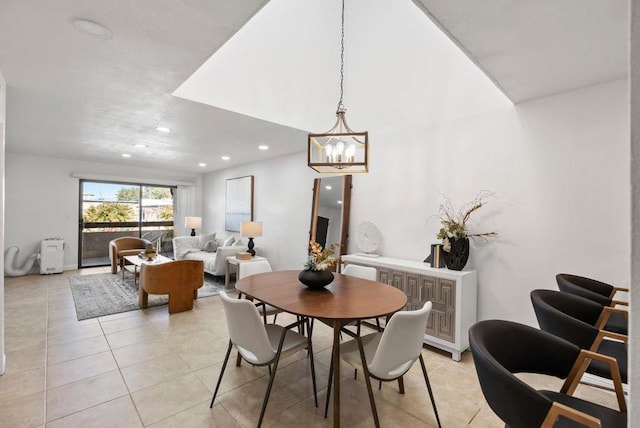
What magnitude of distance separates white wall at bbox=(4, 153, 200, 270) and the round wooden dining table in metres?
6.16

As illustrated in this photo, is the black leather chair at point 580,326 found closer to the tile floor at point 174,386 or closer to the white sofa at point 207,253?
the tile floor at point 174,386

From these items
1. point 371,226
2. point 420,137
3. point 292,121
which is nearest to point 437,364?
point 371,226

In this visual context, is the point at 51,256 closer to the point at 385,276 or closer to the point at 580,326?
the point at 385,276

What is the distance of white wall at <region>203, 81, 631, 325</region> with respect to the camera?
2.34m

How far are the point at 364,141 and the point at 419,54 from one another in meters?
1.89

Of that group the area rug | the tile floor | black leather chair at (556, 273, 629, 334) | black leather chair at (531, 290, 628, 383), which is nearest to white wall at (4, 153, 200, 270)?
the area rug

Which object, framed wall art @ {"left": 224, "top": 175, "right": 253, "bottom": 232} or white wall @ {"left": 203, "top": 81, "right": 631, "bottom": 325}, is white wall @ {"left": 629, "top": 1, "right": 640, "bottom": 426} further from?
framed wall art @ {"left": 224, "top": 175, "right": 253, "bottom": 232}

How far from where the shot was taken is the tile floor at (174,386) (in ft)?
6.41

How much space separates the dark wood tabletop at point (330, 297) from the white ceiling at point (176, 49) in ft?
5.72

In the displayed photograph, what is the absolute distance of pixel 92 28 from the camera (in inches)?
72.6

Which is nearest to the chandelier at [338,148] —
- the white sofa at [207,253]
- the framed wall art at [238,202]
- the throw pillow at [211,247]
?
the white sofa at [207,253]

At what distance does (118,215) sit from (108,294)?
10.9 ft

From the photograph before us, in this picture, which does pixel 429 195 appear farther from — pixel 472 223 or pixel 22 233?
pixel 22 233

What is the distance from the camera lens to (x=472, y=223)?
3088 mm
